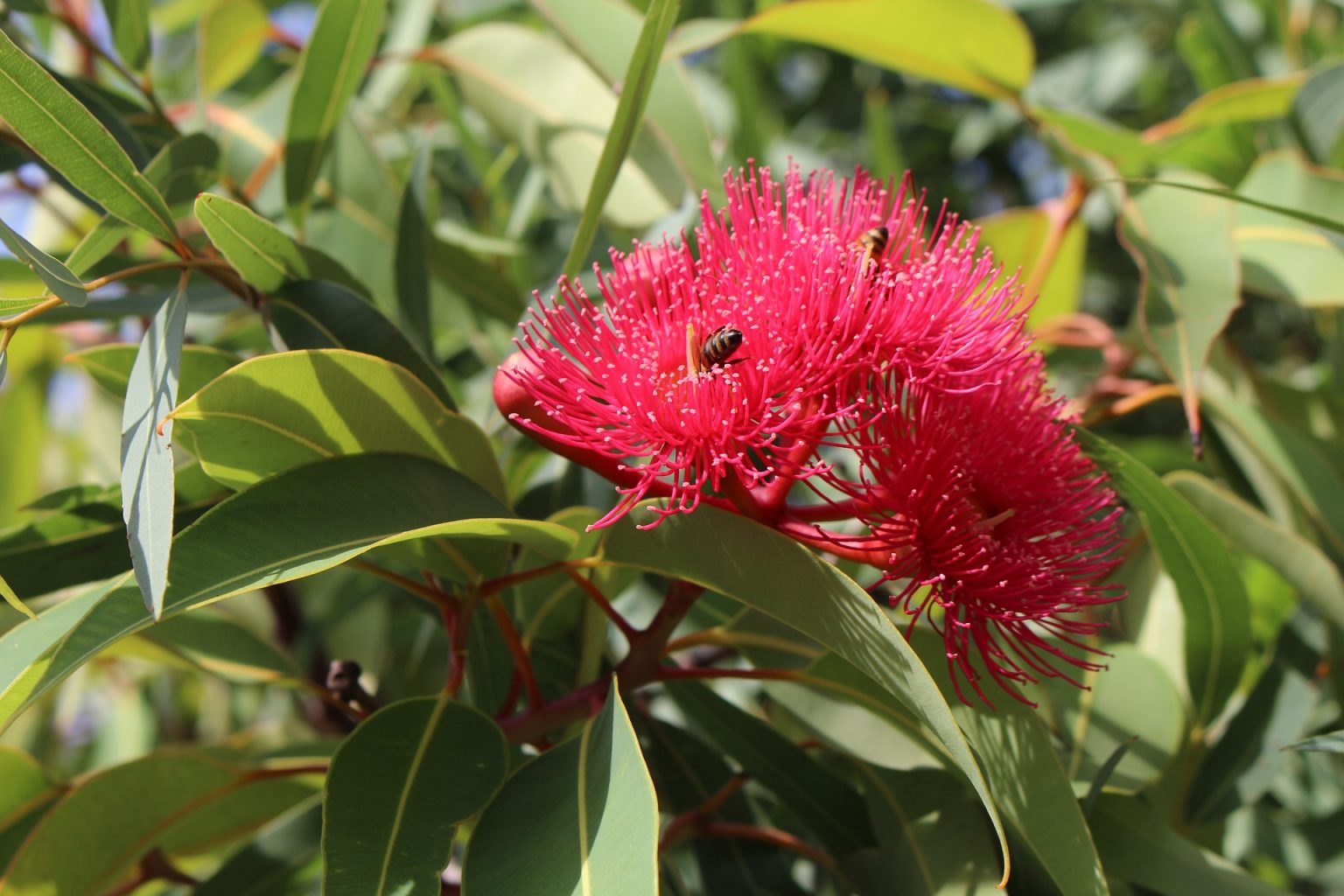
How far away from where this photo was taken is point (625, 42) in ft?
3.90

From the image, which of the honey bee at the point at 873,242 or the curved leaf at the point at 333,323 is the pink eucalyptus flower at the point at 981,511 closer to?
the honey bee at the point at 873,242

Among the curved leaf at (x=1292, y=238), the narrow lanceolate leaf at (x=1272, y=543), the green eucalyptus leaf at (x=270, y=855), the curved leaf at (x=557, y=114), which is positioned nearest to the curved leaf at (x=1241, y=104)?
the curved leaf at (x=1292, y=238)

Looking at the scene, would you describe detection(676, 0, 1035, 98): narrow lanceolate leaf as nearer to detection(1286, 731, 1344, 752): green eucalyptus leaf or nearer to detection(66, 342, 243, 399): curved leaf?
detection(66, 342, 243, 399): curved leaf

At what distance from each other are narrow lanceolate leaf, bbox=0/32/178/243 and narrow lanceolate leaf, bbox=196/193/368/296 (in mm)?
44

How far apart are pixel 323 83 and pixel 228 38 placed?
0.44 metres

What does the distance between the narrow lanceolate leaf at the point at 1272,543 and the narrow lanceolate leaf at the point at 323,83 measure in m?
0.85

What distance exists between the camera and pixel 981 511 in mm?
815

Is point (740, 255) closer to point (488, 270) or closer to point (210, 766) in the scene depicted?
point (488, 270)

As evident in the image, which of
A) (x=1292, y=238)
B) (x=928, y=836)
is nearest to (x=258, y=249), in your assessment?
(x=928, y=836)

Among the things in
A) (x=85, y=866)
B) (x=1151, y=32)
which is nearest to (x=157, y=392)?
(x=85, y=866)

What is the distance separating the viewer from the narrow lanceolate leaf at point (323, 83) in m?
1.03

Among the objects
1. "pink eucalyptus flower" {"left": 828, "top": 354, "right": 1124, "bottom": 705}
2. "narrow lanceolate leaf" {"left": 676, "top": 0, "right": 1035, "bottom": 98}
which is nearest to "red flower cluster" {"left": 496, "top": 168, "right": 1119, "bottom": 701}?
"pink eucalyptus flower" {"left": 828, "top": 354, "right": 1124, "bottom": 705}

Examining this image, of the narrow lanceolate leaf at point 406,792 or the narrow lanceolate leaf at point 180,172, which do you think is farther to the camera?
the narrow lanceolate leaf at point 180,172

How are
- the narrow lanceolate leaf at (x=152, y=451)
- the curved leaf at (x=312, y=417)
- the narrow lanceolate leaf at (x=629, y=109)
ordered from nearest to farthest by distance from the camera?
the narrow lanceolate leaf at (x=152, y=451), the curved leaf at (x=312, y=417), the narrow lanceolate leaf at (x=629, y=109)
